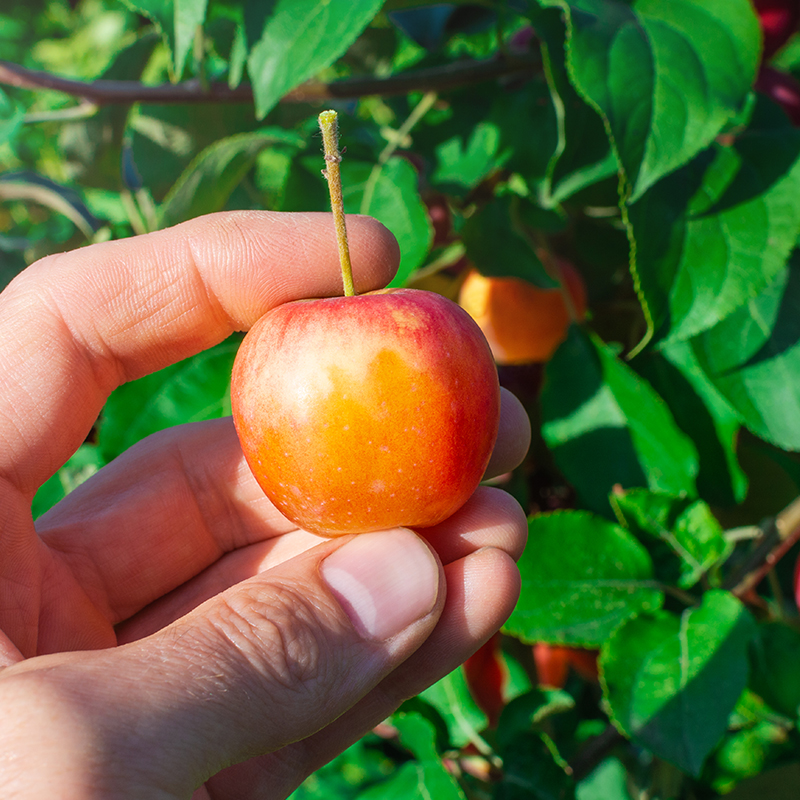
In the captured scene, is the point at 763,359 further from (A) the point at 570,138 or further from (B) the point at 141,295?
(B) the point at 141,295

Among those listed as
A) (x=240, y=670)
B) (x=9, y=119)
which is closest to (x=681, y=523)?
(x=240, y=670)

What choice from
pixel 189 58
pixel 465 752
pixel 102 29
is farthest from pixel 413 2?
pixel 102 29

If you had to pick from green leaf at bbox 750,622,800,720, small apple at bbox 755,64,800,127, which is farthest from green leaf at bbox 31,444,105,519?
small apple at bbox 755,64,800,127

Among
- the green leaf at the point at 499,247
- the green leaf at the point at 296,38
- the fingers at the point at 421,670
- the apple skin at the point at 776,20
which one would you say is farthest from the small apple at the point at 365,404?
the apple skin at the point at 776,20

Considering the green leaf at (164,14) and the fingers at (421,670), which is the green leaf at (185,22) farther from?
the fingers at (421,670)

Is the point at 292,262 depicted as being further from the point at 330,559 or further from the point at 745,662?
the point at 745,662
